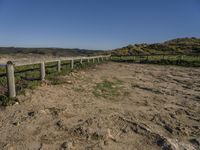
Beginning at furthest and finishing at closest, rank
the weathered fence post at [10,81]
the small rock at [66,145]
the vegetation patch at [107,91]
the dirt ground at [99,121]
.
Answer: the vegetation patch at [107,91] < the weathered fence post at [10,81] < the dirt ground at [99,121] < the small rock at [66,145]

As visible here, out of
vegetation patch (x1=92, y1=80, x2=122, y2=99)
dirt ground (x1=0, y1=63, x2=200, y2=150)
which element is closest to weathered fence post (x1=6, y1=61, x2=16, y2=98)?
dirt ground (x1=0, y1=63, x2=200, y2=150)

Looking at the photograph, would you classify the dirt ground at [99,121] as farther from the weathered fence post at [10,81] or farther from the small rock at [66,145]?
the weathered fence post at [10,81]

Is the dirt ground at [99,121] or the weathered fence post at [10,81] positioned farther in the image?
the weathered fence post at [10,81]

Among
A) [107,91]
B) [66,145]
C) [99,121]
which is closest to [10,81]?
[99,121]

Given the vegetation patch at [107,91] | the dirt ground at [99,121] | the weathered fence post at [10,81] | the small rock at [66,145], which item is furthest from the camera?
the vegetation patch at [107,91]

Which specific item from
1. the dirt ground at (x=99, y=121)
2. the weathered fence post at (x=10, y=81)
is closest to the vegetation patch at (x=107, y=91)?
the dirt ground at (x=99, y=121)

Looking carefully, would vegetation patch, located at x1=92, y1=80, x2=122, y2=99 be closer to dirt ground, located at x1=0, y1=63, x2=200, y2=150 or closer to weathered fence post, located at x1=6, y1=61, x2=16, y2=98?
dirt ground, located at x1=0, y1=63, x2=200, y2=150

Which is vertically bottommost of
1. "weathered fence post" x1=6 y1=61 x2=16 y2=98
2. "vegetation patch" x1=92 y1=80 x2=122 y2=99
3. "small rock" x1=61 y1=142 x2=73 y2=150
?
"vegetation patch" x1=92 y1=80 x2=122 y2=99

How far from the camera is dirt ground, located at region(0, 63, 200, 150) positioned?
4742 millimetres

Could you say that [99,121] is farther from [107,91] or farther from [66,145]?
[107,91]

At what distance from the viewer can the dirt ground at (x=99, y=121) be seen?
474cm

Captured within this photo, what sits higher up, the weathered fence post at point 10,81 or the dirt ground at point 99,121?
the weathered fence post at point 10,81

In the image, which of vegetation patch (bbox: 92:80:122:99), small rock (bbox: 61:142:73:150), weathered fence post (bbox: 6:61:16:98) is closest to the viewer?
small rock (bbox: 61:142:73:150)

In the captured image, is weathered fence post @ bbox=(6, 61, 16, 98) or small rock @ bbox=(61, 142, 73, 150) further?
weathered fence post @ bbox=(6, 61, 16, 98)
